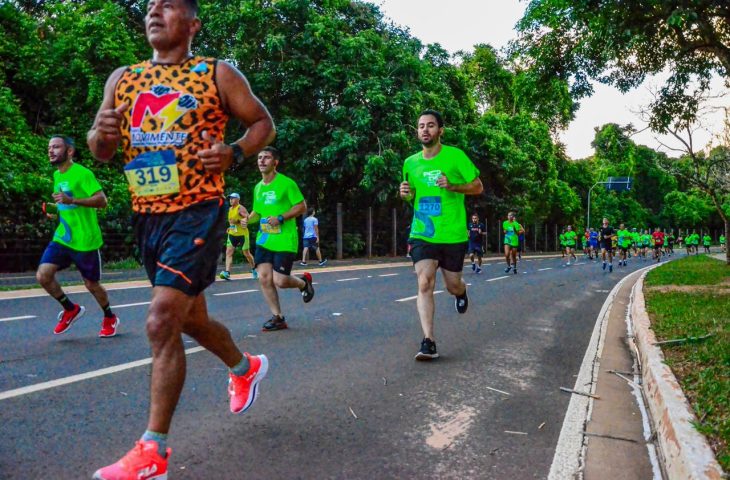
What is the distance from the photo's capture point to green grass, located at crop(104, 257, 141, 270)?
17875 mm

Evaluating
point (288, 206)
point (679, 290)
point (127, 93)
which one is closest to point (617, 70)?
point (679, 290)

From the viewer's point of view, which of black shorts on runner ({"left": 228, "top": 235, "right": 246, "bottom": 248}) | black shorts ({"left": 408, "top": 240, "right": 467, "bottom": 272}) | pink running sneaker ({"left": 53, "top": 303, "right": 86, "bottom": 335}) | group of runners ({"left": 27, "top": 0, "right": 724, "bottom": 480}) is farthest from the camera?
black shorts on runner ({"left": 228, "top": 235, "right": 246, "bottom": 248})

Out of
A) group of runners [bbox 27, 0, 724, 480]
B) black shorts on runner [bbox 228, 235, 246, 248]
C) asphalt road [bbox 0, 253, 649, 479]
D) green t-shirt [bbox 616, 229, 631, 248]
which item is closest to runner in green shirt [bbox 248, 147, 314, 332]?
asphalt road [bbox 0, 253, 649, 479]

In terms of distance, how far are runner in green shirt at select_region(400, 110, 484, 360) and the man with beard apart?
289cm

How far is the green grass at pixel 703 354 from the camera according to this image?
338 cm

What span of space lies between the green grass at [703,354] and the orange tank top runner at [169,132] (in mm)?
2584

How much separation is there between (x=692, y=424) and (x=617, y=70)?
12366mm

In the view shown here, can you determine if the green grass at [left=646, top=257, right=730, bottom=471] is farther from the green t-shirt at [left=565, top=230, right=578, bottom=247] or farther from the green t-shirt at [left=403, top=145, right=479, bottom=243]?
the green t-shirt at [left=565, top=230, right=578, bottom=247]

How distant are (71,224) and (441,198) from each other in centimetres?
353

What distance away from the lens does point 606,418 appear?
4.16 m

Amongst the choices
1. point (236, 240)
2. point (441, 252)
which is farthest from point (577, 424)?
point (236, 240)

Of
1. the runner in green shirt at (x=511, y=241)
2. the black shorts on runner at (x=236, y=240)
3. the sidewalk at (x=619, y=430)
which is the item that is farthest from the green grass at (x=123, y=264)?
the sidewalk at (x=619, y=430)

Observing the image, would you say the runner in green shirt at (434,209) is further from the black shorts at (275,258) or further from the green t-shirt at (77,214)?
the green t-shirt at (77,214)

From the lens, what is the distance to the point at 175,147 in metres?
2.95
